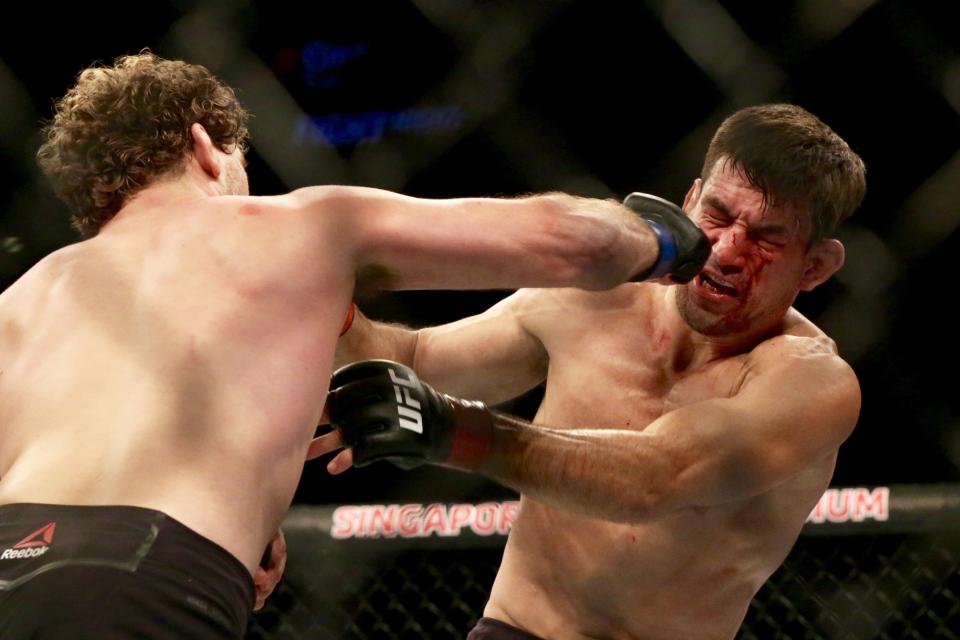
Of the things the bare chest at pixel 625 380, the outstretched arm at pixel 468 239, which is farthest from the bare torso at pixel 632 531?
the outstretched arm at pixel 468 239

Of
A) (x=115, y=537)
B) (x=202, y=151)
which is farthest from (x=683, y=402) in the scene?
(x=115, y=537)

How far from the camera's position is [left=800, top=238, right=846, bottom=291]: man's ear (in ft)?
6.75

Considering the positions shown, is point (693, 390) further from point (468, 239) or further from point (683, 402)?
point (468, 239)

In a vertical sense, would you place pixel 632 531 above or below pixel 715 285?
below

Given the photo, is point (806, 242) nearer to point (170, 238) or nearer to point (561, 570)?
point (561, 570)

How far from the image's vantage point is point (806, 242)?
2.03 m

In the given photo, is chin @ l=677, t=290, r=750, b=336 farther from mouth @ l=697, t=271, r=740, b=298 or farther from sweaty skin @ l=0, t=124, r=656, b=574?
sweaty skin @ l=0, t=124, r=656, b=574

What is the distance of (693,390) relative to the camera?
6.50ft

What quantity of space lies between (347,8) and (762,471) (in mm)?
2314

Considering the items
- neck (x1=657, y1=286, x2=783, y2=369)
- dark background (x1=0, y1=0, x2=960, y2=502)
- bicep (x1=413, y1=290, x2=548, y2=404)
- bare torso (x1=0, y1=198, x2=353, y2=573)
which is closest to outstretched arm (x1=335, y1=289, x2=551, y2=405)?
bicep (x1=413, y1=290, x2=548, y2=404)

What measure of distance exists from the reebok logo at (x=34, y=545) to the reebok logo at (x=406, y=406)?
0.50m

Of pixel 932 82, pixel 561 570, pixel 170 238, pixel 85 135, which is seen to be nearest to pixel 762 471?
pixel 561 570

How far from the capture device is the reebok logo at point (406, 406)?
1.64 metres

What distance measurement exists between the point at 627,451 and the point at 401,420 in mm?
331
